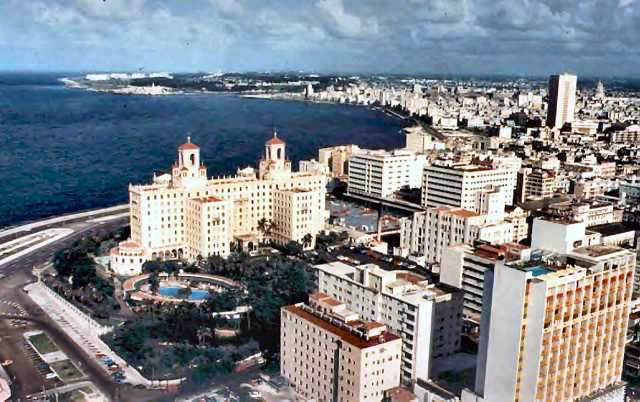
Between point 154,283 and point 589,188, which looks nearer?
point 154,283

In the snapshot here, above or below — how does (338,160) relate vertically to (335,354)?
above

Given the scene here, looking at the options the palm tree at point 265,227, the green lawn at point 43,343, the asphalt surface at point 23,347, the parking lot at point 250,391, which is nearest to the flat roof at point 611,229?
the palm tree at point 265,227

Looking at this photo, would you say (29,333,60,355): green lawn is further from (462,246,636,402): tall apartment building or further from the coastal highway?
(462,246,636,402): tall apartment building

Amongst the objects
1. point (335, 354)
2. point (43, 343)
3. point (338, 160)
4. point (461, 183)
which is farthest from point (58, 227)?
point (335, 354)

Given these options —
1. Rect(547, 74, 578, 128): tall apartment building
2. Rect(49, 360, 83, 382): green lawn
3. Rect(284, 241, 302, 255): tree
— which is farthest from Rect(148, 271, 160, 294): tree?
Rect(547, 74, 578, 128): tall apartment building

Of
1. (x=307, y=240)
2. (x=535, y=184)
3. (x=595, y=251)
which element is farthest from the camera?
(x=535, y=184)

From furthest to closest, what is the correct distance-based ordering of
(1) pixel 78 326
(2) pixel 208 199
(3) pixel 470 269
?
(2) pixel 208 199
(3) pixel 470 269
(1) pixel 78 326

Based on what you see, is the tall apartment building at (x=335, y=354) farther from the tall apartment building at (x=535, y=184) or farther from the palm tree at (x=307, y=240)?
the tall apartment building at (x=535, y=184)

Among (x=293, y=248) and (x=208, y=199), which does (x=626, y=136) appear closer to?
(x=293, y=248)
